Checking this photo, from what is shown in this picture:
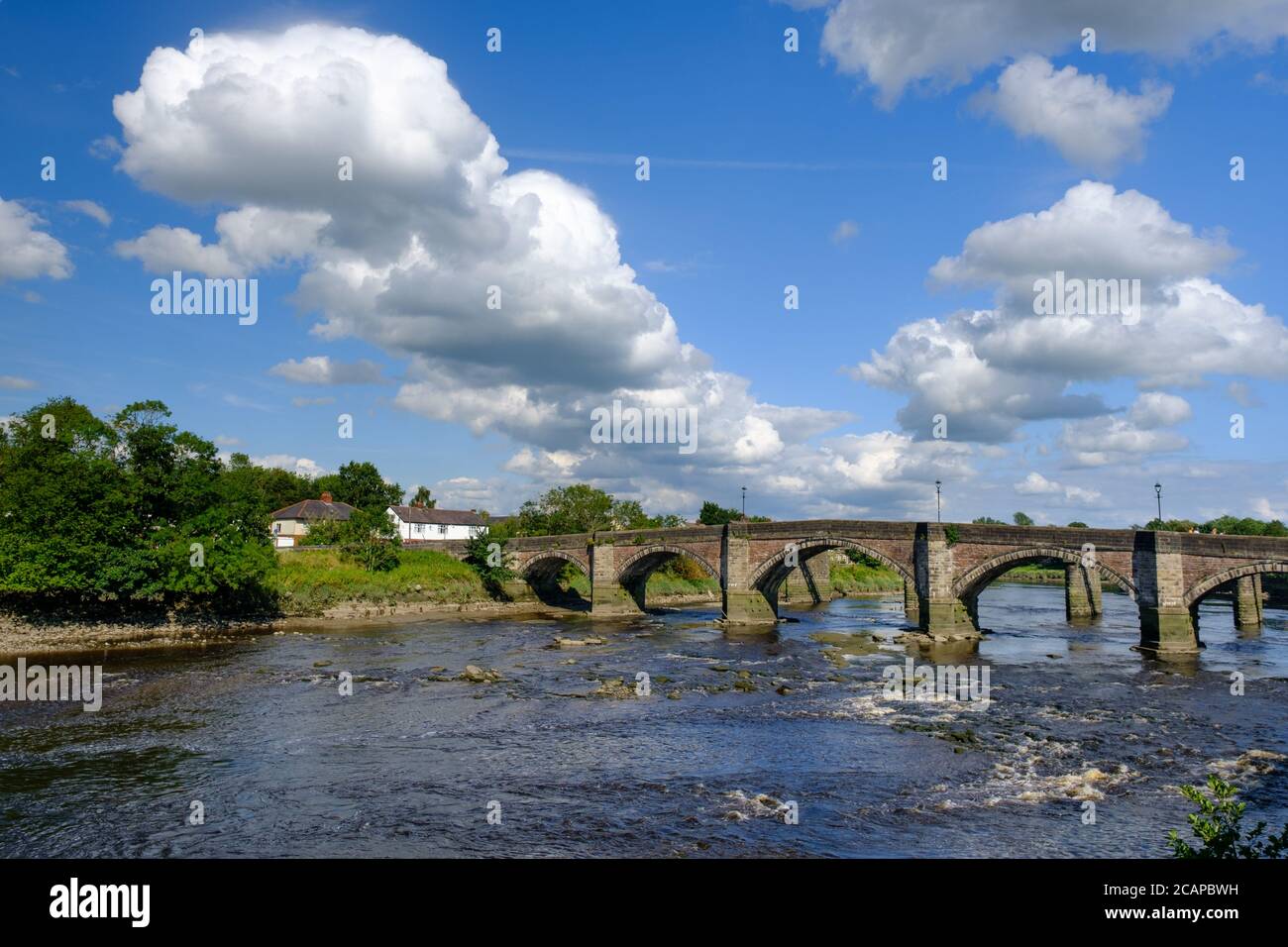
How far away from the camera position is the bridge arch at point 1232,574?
45.0 meters

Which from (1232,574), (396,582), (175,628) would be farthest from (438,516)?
(1232,574)

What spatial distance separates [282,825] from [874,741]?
1924cm

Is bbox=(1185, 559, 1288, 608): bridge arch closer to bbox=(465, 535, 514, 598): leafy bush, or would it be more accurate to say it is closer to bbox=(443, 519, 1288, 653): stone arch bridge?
bbox=(443, 519, 1288, 653): stone arch bridge

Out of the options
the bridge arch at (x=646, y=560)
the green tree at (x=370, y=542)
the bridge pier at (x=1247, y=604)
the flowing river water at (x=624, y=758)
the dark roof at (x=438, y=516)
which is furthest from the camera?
the dark roof at (x=438, y=516)

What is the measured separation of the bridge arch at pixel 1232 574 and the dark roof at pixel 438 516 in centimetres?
10556

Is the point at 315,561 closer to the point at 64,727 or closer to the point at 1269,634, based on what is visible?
the point at 64,727

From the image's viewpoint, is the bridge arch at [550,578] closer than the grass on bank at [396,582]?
No

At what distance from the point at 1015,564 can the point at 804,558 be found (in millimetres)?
18974

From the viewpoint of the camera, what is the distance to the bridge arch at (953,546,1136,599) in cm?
5009

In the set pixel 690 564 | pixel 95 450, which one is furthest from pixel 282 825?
pixel 690 564

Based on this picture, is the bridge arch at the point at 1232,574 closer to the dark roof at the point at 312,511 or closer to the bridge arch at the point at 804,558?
the bridge arch at the point at 804,558

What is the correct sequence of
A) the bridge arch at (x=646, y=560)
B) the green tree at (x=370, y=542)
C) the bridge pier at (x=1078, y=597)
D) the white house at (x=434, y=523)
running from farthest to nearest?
1. the white house at (x=434, y=523)
2. the green tree at (x=370, y=542)
3. the bridge pier at (x=1078, y=597)
4. the bridge arch at (x=646, y=560)

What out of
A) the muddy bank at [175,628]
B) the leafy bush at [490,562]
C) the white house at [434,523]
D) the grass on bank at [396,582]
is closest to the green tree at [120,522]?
the muddy bank at [175,628]

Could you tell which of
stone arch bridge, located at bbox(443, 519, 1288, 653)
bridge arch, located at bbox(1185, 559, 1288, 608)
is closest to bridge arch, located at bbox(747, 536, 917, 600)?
stone arch bridge, located at bbox(443, 519, 1288, 653)
